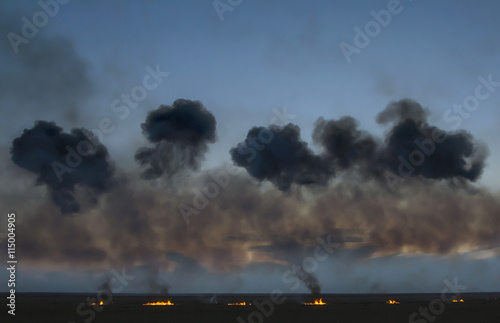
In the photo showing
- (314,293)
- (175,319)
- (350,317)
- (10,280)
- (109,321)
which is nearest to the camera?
(10,280)

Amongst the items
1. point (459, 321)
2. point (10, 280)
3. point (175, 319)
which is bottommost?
point (459, 321)

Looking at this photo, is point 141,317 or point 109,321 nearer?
point 109,321

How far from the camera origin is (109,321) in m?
53.7

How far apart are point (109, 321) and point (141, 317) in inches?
266

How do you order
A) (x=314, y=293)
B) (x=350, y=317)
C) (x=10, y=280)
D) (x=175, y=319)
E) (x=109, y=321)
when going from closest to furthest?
(x=10, y=280) → (x=109, y=321) → (x=175, y=319) → (x=350, y=317) → (x=314, y=293)

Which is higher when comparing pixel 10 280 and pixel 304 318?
pixel 10 280

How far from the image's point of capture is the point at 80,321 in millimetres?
53875

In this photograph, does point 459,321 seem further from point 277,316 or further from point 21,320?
point 21,320

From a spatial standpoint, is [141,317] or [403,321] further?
[141,317]

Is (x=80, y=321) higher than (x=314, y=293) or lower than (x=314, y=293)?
lower

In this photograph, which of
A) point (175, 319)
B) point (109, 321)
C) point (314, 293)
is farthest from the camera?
point (314, 293)

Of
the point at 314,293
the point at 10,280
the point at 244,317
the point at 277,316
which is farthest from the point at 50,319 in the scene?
the point at 314,293

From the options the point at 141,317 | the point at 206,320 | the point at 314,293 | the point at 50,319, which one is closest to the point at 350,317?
the point at 206,320

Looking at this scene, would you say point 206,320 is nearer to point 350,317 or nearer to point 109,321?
point 109,321
